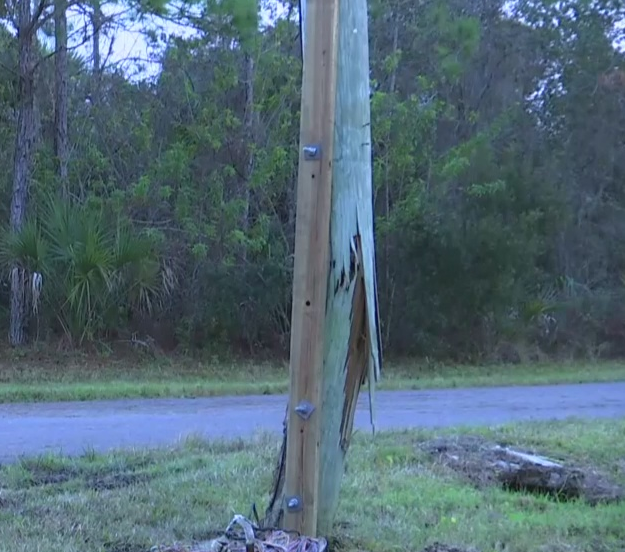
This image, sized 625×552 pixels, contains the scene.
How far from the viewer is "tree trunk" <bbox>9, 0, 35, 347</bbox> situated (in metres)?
17.2

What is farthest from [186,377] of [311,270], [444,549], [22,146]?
[311,270]

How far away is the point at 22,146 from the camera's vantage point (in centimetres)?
1767

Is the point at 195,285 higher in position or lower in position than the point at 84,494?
higher

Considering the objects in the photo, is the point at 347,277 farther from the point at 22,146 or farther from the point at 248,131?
the point at 22,146

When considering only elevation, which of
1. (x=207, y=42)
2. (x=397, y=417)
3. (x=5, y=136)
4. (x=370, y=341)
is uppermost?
(x=207, y=42)

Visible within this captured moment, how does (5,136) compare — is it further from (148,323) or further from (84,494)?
(84,494)

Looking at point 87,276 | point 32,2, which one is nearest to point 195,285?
point 87,276

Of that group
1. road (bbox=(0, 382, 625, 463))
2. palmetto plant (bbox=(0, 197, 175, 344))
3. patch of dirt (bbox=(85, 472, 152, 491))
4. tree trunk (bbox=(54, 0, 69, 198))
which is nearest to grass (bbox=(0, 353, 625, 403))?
road (bbox=(0, 382, 625, 463))

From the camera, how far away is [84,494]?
562 cm

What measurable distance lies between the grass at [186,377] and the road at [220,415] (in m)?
0.63

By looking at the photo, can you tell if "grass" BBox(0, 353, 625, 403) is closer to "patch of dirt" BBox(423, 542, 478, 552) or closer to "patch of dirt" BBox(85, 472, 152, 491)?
"patch of dirt" BBox(85, 472, 152, 491)

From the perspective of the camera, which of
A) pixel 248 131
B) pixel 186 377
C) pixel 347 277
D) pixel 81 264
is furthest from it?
pixel 248 131

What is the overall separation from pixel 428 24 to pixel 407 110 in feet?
9.44

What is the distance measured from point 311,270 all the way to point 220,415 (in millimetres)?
7045
